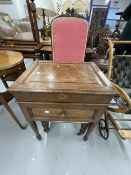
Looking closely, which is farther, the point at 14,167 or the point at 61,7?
the point at 61,7

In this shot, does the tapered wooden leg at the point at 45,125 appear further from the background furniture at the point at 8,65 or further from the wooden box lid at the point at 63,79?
the wooden box lid at the point at 63,79

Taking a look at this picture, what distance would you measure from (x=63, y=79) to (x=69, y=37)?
2.50 feet

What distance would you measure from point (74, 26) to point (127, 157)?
4.79 feet

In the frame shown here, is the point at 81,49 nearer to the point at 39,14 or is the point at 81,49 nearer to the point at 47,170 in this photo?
the point at 39,14

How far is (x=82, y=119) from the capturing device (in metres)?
0.90

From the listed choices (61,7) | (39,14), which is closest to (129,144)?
(39,14)

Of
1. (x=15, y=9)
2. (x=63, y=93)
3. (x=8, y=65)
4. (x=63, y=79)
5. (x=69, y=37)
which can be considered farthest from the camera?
(x=15, y=9)

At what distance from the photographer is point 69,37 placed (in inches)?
53.7

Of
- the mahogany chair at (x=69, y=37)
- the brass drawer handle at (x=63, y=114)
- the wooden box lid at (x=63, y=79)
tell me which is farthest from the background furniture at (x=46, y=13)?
the brass drawer handle at (x=63, y=114)

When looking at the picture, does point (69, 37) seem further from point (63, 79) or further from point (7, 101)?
point (7, 101)

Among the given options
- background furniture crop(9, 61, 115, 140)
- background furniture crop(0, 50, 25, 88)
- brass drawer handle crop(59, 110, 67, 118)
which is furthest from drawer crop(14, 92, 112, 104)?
background furniture crop(0, 50, 25, 88)

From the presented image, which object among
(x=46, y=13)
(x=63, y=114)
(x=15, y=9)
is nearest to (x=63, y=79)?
(x=63, y=114)

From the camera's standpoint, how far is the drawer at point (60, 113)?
809mm

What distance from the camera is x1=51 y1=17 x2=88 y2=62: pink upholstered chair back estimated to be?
1277 mm
